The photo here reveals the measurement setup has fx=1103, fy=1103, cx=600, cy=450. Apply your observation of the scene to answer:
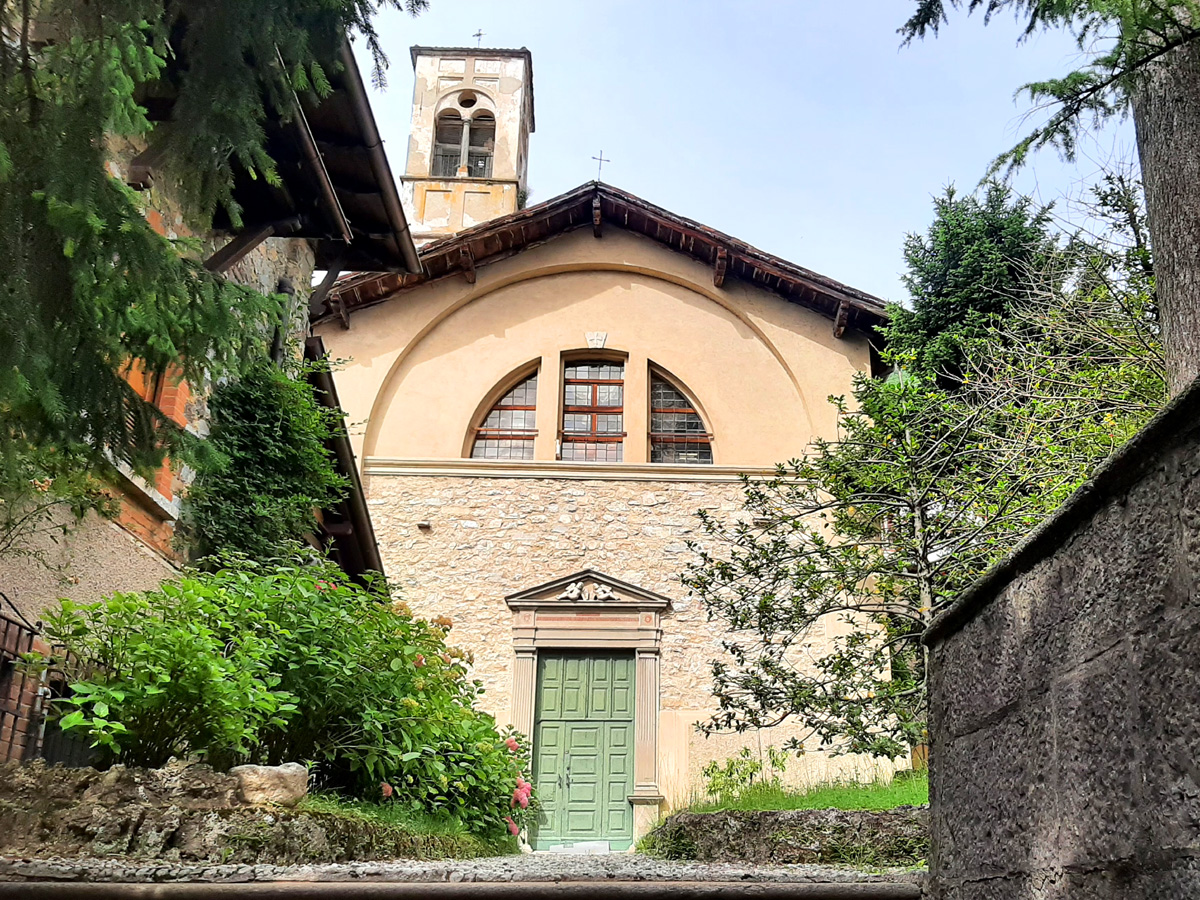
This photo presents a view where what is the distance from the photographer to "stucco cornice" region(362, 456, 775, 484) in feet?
42.6

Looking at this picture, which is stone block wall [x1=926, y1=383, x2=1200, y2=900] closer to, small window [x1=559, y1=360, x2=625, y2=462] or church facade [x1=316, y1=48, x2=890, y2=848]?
church facade [x1=316, y1=48, x2=890, y2=848]

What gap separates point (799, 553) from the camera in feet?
28.7

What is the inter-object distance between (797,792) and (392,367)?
6871 mm

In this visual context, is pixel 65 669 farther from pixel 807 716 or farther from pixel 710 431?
pixel 710 431

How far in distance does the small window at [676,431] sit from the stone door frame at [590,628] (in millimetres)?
1840

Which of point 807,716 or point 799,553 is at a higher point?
point 799,553

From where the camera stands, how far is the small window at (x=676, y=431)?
13.4 m

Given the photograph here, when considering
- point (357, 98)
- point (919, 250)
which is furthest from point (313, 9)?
point (919, 250)

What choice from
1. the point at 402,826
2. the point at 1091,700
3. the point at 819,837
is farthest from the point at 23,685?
the point at 819,837

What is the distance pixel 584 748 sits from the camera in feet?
39.3

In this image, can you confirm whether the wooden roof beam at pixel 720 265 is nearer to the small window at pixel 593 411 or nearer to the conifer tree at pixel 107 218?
the small window at pixel 593 411

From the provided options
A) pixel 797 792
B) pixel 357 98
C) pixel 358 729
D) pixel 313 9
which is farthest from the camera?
pixel 797 792

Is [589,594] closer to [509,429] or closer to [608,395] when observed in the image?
[509,429]

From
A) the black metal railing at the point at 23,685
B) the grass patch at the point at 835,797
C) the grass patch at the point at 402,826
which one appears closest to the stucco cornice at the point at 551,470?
the grass patch at the point at 835,797
